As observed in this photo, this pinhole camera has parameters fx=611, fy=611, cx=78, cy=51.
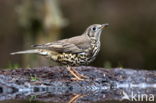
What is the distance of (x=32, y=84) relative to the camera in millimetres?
11602

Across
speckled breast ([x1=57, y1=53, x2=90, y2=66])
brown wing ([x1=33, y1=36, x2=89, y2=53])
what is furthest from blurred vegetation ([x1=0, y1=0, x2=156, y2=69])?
speckled breast ([x1=57, y1=53, x2=90, y2=66])

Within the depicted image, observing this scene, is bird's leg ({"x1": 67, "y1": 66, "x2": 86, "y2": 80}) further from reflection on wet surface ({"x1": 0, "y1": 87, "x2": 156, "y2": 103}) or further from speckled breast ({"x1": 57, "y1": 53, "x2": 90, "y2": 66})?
reflection on wet surface ({"x1": 0, "y1": 87, "x2": 156, "y2": 103})

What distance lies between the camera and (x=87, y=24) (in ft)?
85.9

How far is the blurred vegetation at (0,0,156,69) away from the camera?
70.4 ft

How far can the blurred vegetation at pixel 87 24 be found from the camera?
21.5m

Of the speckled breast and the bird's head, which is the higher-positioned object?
the bird's head

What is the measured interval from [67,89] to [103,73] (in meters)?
1.28

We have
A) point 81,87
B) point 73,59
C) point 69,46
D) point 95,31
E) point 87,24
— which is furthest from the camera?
point 87,24

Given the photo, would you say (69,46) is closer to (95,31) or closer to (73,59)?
(73,59)

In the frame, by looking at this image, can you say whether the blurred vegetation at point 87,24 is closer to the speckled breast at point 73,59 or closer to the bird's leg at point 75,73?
the bird's leg at point 75,73

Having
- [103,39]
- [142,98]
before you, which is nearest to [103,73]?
[142,98]

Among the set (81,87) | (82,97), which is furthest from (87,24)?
(82,97)

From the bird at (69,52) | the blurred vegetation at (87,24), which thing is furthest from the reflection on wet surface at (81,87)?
the blurred vegetation at (87,24)

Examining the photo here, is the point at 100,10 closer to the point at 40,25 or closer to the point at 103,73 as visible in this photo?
the point at 40,25
